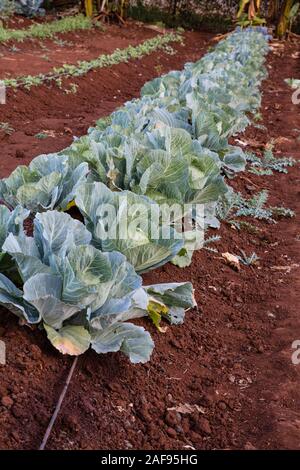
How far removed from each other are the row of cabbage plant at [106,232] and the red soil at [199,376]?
0.46 feet

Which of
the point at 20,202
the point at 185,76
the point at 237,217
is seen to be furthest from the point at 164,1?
the point at 20,202

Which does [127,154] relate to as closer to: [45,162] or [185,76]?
[45,162]

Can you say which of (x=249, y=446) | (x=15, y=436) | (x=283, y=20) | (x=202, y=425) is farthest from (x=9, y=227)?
(x=283, y=20)

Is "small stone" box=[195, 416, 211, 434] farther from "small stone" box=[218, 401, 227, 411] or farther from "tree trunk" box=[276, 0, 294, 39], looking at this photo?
"tree trunk" box=[276, 0, 294, 39]

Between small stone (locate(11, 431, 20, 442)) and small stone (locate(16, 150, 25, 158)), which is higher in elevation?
small stone (locate(11, 431, 20, 442))

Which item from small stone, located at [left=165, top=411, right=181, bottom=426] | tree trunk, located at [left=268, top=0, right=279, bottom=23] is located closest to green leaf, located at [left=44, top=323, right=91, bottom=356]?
small stone, located at [left=165, top=411, right=181, bottom=426]

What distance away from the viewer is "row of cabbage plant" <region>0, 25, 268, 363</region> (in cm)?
228

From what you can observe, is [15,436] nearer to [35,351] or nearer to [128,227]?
[35,351]

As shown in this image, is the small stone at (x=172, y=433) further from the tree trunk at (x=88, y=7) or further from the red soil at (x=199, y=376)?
the tree trunk at (x=88, y=7)

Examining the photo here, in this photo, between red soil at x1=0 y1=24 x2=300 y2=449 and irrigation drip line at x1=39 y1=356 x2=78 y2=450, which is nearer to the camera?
irrigation drip line at x1=39 y1=356 x2=78 y2=450

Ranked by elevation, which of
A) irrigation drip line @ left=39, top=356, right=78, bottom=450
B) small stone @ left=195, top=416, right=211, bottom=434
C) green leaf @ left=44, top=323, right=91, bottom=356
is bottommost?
small stone @ left=195, top=416, right=211, bottom=434

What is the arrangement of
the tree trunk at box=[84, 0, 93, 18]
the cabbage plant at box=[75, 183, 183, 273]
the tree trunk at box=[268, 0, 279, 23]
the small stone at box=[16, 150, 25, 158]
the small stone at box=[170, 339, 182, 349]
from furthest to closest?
1. the tree trunk at box=[268, 0, 279, 23]
2. the tree trunk at box=[84, 0, 93, 18]
3. the small stone at box=[16, 150, 25, 158]
4. the small stone at box=[170, 339, 182, 349]
5. the cabbage plant at box=[75, 183, 183, 273]

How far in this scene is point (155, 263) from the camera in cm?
274

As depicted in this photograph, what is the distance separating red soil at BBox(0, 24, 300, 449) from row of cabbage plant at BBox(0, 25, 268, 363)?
0.46 ft
